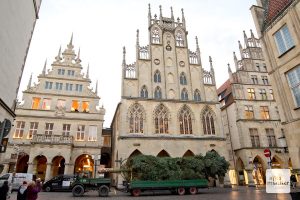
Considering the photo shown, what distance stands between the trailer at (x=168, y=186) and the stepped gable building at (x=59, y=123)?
36.8 feet

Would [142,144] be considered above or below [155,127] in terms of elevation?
below

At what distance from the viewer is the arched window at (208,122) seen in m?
29.5

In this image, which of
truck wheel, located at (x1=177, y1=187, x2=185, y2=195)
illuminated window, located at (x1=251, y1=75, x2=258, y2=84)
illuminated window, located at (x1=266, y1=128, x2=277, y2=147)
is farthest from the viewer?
illuminated window, located at (x1=251, y1=75, x2=258, y2=84)

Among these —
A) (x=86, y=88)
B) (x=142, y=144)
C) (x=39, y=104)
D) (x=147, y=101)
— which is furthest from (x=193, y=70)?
(x=39, y=104)

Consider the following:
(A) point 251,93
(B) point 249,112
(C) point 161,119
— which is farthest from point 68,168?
(A) point 251,93

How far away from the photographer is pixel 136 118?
27.6 meters

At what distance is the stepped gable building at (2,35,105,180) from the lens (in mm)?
26141

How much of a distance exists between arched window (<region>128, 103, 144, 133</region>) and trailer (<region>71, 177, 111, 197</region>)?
8989 millimetres

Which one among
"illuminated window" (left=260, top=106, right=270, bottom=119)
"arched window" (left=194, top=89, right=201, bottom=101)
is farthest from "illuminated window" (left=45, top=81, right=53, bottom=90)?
"illuminated window" (left=260, top=106, right=270, bottom=119)

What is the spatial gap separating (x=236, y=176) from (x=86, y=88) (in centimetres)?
2548

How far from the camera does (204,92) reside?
30812 mm

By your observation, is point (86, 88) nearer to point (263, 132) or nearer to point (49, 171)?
point (49, 171)

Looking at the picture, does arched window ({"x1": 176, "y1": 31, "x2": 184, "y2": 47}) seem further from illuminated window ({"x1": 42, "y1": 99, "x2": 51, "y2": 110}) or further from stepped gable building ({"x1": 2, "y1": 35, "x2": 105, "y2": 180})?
illuminated window ({"x1": 42, "y1": 99, "x2": 51, "y2": 110})

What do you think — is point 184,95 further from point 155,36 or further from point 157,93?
point 155,36
